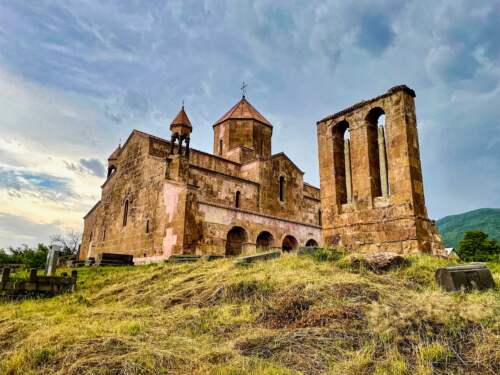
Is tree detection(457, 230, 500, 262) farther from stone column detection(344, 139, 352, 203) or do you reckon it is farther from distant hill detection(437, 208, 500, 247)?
distant hill detection(437, 208, 500, 247)

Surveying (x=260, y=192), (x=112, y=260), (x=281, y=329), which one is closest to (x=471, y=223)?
(x=260, y=192)

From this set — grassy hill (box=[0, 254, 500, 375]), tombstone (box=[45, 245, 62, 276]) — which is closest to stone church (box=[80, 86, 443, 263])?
grassy hill (box=[0, 254, 500, 375])

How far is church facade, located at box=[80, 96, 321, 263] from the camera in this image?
1683 cm

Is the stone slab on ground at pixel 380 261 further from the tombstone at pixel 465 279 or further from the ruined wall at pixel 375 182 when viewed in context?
the ruined wall at pixel 375 182

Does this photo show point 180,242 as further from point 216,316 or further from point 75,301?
point 216,316

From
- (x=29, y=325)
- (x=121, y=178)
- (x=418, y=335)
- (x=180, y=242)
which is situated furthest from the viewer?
(x=121, y=178)

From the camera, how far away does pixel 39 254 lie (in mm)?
24766

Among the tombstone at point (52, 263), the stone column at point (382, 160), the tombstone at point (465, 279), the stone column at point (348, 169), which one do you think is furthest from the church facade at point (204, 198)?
the tombstone at point (465, 279)

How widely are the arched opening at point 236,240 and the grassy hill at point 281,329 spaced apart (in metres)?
10.5

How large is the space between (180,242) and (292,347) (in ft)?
40.5

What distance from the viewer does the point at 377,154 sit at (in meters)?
9.44

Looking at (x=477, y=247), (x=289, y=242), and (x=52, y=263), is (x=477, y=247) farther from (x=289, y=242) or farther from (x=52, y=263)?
(x=52, y=263)

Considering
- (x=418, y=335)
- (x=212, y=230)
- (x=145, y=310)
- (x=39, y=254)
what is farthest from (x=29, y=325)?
(x=39, y=254)

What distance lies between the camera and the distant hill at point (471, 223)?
77.1 metres
